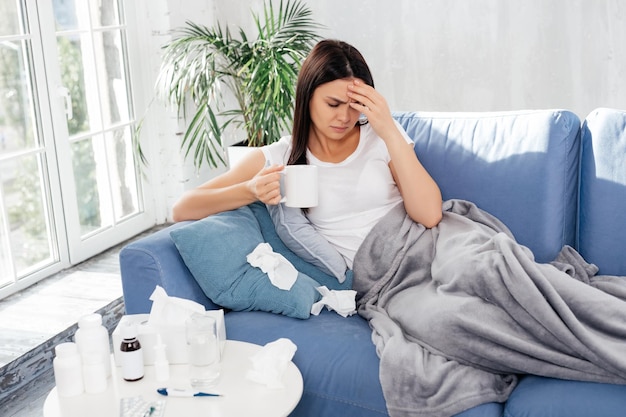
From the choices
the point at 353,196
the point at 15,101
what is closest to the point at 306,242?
the point at 353,196

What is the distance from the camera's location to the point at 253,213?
230cm

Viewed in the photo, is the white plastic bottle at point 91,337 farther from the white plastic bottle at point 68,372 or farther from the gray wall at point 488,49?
the gray wall at point 488,49

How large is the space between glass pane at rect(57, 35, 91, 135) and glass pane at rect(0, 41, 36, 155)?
0.76 feet

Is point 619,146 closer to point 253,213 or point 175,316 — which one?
point 253,213

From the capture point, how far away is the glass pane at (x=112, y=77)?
11.4 ft

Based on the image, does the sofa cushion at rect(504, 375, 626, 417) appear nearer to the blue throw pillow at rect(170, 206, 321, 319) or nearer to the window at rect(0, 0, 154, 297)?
the blue throw pillow at rect(170, 206, 321, 319)

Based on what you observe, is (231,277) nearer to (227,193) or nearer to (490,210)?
(227,193)

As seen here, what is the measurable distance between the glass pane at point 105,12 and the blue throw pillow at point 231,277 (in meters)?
1.73

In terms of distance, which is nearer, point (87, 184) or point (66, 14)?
point (66, 14)

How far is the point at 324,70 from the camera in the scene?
2180 mm

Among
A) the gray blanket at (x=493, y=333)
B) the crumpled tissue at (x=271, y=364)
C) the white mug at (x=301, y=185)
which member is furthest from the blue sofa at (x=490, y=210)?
the white mug at (x=301, y=185)

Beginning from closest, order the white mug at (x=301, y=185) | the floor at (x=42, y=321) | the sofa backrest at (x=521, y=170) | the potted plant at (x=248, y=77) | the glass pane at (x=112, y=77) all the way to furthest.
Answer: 1. the white mug at (x=301, y=185)
2. the sofa backrest at (x=521, y=170)
3. the floor at (x=42, y=321)
4. the potted plant at (x=248, y=77)
5. the glass pane at (x=112, y=77)

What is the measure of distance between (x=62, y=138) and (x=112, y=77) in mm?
499

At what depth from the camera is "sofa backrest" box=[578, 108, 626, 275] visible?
6.81 ft
